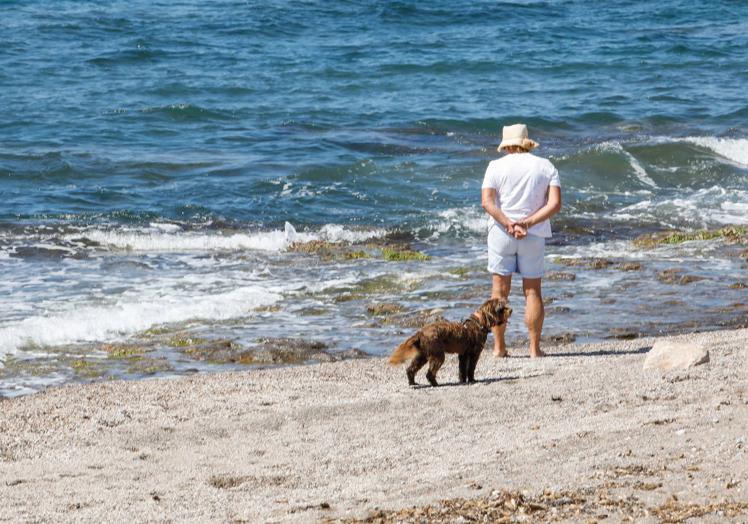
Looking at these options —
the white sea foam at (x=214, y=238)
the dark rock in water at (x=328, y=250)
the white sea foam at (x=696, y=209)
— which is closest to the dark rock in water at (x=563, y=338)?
the dark rock in water at (x=328, y=250)

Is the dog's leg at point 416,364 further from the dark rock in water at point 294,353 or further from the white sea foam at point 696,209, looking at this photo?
the white sea foam at point 696,209

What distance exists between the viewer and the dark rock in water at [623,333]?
11641mm

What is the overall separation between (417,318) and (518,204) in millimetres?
2887

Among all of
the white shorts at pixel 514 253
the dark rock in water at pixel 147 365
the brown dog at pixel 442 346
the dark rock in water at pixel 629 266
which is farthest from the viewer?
the dark rock in water at pixel 629 266

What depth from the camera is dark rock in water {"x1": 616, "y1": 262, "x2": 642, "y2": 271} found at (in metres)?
14.4

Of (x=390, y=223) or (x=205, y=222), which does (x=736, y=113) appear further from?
(x=205, y=222)

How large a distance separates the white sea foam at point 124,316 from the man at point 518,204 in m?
3.61

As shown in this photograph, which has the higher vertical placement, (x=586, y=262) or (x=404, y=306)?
(x=404, y=306)

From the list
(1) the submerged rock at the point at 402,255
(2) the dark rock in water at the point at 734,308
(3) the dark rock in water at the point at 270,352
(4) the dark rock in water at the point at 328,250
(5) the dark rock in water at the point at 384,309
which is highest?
(3) the dark rock in water at the point at 270,352

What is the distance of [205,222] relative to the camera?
1802 centimetres

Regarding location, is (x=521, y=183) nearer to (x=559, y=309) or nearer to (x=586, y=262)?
(x=559, y=309)

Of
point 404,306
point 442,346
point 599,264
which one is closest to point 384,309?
point 404,306

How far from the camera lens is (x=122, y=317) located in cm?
1241

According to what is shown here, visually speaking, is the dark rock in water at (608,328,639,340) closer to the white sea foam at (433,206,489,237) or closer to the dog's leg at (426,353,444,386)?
the dog's leg at (426,353,444,386)
